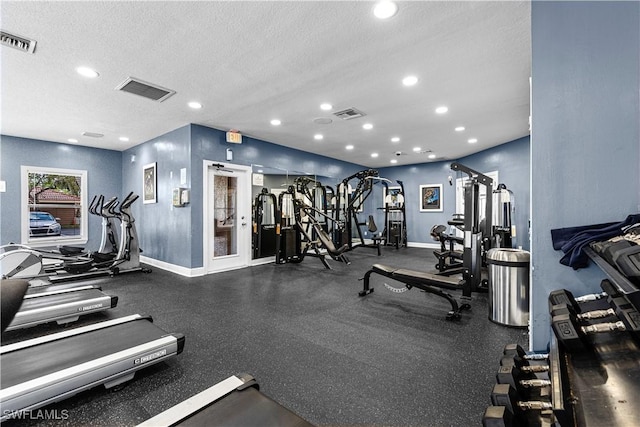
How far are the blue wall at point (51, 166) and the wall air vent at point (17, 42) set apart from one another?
460 cm

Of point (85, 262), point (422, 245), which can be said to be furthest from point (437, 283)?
point (422, 245)

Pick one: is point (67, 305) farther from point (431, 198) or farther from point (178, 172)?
point (431, 198)

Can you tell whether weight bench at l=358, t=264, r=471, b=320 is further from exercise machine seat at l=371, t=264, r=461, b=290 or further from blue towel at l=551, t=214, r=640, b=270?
blue towel at l=551, t=214, r=640, b=270

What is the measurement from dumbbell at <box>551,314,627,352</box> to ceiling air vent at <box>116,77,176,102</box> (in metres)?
4.43

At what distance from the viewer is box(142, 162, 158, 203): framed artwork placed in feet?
19.9

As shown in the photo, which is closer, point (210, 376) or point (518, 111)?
point (210, 376)

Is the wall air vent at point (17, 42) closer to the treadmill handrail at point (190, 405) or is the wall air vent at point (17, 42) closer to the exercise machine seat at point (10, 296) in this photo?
Result: the exercise machine seat at point (10, 296)

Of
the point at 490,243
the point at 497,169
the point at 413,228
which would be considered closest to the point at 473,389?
the point at 490,243

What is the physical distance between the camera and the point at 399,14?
2314mm

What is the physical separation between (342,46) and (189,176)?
3.66m

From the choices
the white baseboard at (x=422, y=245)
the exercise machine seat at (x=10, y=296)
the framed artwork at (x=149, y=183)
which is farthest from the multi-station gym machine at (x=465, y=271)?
the white baseboard at (x=422, y=245)

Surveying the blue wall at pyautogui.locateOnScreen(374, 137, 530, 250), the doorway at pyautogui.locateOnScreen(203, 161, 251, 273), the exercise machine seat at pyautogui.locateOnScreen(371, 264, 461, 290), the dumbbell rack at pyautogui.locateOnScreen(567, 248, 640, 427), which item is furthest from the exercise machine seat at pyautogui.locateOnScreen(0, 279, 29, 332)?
the blue wall at pyautogui.locateOnScreen(374, 137, 530, 250)

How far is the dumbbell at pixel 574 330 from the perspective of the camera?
1.17m

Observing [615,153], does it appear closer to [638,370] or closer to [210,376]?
[638,370]
